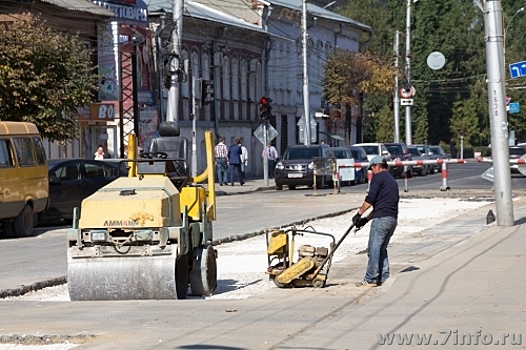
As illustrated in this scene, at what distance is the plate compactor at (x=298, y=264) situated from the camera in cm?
1546

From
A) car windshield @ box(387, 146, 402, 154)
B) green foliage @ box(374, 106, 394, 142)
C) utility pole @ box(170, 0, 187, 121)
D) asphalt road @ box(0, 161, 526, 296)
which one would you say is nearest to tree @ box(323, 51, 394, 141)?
car windshield @ box(387, 146, 402, 154)

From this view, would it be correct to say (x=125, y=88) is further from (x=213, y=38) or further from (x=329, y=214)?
(x=329, y=214)

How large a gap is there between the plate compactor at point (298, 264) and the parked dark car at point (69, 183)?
12.2 meters

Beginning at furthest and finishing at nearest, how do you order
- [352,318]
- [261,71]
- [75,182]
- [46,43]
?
[261,71]
[46,43]
[75,182]
[352,318]

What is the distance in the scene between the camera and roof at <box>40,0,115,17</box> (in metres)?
45.1

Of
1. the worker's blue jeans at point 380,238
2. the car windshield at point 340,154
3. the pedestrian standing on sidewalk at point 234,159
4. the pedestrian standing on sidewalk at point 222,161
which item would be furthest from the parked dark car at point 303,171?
the worker's blue jeans at point 380,238

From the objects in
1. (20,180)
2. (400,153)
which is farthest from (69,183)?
(400,153)

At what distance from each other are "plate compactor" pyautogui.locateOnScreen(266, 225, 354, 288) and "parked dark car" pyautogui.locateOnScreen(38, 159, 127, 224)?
12.2 m

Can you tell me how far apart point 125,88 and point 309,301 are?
1443 inches

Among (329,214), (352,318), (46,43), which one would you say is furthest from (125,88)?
(352,318)

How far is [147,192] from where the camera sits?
48.8 ft

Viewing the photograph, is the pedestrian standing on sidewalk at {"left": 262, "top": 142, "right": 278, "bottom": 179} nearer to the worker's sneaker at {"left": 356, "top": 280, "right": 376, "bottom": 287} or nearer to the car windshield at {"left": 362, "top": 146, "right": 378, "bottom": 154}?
the car windshield at {"left": 362, "top": 146, "right": 378, "bottom": 154}

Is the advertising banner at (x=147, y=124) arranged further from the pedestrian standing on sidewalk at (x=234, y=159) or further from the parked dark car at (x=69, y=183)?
the parked dark car at (x=69, y=183)

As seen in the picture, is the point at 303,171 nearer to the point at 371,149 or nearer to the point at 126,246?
the point at 371,149
